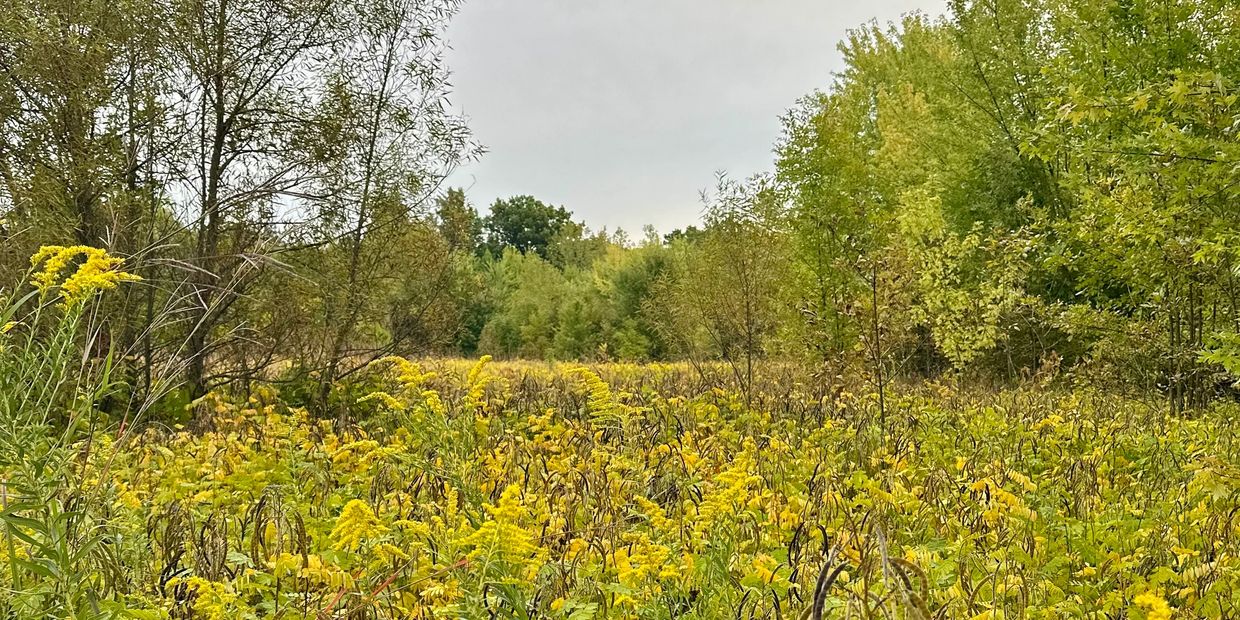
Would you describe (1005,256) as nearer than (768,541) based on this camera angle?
No

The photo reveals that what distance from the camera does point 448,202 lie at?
25.9 feet

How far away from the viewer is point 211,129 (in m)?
6.36

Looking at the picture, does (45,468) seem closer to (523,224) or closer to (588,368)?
(588,368)

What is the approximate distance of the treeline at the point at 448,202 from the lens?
5.21 meters

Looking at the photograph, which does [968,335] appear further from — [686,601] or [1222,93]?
[686,601]

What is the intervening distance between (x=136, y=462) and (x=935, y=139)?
12.7 m

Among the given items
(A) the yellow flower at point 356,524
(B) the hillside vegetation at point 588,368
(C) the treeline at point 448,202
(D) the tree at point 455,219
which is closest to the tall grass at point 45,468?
(B) the hillside vegetation at point 588,368

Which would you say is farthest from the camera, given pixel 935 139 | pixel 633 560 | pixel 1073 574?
pixel 935 139

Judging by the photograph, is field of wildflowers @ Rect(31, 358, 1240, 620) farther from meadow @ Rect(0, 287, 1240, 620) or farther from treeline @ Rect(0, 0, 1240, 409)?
treeline @ Rect(0, 0, 1240, 409)

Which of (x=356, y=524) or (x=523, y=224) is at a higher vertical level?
(x=523, y=224)

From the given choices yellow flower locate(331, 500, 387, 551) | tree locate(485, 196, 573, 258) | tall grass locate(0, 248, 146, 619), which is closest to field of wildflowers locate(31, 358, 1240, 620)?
yellow flower locate(331, 500, 387, 551)

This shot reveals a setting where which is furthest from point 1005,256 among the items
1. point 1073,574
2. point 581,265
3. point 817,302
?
point 581,265

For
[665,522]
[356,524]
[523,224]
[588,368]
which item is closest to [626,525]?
[665,522]

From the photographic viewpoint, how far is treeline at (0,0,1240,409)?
5215 mm
